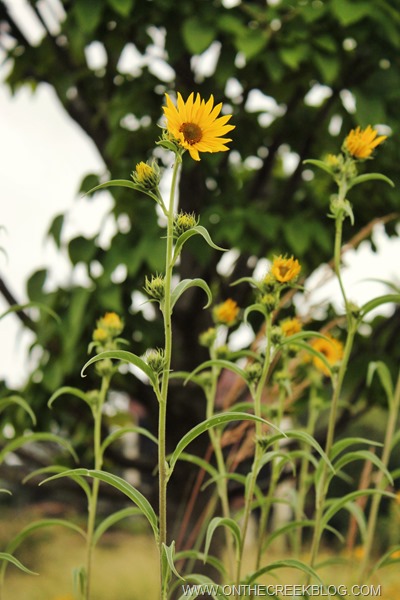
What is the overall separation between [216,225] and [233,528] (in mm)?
1224

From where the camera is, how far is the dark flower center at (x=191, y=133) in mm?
831

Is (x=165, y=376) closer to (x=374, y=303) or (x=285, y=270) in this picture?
(x=285, y=270)

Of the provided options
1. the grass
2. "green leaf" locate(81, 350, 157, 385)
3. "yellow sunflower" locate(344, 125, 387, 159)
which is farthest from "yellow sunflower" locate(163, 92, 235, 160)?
the grass

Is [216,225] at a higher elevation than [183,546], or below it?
higher

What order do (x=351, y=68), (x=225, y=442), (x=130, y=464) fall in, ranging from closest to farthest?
(x=225, y=442)
(x=351, y=68)
(x=130, y=464)

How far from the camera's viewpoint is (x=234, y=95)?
2547mm

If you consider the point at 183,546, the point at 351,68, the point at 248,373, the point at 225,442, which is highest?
the point at 351,68

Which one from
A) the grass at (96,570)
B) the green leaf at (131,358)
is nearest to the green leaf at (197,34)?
the green leaf at (131,358)

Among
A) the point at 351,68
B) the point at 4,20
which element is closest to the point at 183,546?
the point at 351,68

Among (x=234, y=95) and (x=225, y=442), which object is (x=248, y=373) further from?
(x=234, y=95)

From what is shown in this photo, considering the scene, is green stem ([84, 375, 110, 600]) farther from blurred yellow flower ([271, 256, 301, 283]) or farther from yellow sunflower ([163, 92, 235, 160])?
yellow sunflower ([163, 92, 235, 160])

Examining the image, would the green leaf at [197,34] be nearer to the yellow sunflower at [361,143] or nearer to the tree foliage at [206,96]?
the tree foliage at [206,96]

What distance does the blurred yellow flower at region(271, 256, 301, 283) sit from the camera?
3.42 ft

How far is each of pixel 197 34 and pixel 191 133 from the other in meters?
1.29
